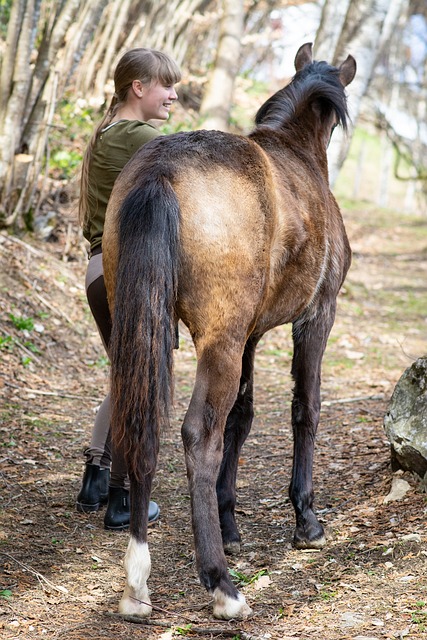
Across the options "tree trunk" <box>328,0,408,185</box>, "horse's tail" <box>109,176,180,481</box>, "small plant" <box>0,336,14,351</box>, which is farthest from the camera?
"tree trunk" <box>328,0,408,185</box>

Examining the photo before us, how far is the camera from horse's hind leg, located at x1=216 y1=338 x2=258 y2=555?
11.9 ft

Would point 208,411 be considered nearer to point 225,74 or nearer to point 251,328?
point 251,328

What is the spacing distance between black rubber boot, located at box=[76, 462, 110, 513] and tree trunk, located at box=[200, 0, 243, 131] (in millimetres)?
6963

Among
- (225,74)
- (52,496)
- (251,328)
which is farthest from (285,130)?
(225,74)

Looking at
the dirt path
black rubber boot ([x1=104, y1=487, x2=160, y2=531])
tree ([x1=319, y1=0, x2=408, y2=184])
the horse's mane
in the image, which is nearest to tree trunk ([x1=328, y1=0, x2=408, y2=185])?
tree ([x1=319, y1=0, x2=408, y2=184])

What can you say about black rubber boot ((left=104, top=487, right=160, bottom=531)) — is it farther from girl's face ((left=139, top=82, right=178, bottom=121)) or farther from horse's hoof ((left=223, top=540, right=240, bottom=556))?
girl's face ((left=139, top=82, right=178, bottom=121))

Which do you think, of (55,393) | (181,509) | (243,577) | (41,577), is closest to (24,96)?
(55,393)

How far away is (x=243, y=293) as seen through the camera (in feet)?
9.66

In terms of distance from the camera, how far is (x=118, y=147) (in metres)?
3.55

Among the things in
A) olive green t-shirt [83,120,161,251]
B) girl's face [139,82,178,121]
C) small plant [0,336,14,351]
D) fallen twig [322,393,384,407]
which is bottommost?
fallen twig [322,393,384,407]

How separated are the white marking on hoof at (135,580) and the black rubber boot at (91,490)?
1.26 m

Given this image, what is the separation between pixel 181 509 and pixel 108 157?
79.5 inches

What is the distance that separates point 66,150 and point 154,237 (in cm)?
690

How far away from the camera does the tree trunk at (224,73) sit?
1009 cm
